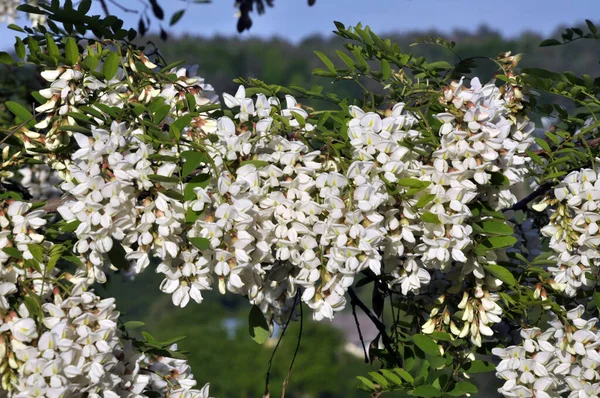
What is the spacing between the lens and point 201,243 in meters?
1.61

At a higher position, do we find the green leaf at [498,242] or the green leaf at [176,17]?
the green leaf at [176,17]

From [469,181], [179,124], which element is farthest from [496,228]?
[179,124]


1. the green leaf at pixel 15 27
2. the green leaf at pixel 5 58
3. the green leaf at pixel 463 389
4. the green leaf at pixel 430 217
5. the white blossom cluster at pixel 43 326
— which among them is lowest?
the green leaf at pixel 463 389

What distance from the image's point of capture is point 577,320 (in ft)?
6.34

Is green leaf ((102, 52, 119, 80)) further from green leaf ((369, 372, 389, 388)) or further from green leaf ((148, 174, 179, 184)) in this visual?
green leaf ((369, 372, 389, 388))

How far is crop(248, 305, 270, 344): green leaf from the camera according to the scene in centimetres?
198

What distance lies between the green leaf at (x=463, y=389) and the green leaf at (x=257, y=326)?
492 mm

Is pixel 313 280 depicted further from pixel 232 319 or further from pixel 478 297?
pixel 232 319

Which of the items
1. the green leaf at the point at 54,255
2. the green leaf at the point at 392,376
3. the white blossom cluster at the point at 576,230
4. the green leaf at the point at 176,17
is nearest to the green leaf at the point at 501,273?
the white blossom cluster at the point at 576,230

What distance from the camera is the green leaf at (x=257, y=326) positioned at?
6.50 feet

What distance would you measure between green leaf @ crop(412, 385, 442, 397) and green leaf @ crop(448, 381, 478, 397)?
0.18 ft

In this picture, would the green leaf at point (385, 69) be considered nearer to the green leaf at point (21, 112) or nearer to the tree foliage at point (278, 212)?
the tree foliage at point (278, 212)

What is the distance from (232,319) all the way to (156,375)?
5618cm

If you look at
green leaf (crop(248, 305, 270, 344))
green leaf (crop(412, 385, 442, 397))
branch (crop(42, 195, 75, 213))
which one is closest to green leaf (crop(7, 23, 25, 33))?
branch (crop(42, 195, 75, 213))
